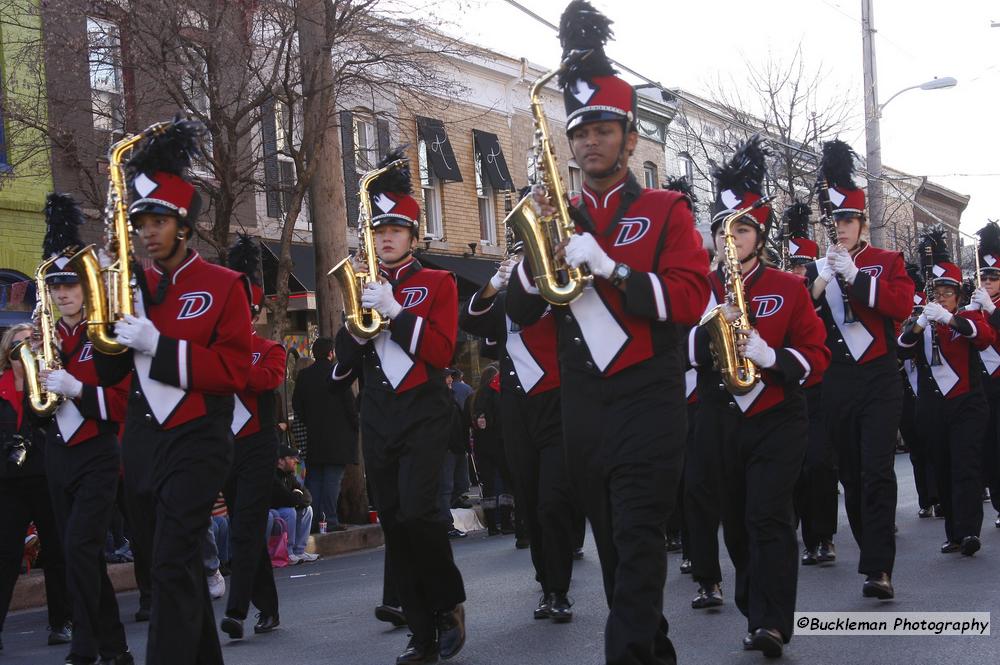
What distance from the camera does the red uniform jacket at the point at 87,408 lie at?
773 centimetres

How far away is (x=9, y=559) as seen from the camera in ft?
29.6

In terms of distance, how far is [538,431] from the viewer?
850 centimetres

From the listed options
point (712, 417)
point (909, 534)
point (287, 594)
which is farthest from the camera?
point (909, 534)

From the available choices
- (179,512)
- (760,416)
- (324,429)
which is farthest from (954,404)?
(179,512)

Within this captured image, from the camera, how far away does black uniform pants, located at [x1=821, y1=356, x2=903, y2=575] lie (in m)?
8.16

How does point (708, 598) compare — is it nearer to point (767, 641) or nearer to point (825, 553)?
point (767, 641)

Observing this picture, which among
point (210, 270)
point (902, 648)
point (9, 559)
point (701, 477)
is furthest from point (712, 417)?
point (9, 559)

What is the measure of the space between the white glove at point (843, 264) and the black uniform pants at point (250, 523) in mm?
3589

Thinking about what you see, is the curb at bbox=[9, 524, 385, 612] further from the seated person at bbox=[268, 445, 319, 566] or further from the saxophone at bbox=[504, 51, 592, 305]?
the saxophone at bbox=[504, 51, 592, 305]

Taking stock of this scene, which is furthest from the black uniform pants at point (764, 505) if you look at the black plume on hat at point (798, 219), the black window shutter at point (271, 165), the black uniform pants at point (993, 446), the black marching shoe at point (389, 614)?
the black window shutter at point (271, 165)

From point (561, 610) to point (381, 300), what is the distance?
235 cm

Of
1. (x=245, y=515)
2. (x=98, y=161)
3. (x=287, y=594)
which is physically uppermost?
(x=98, y=161)

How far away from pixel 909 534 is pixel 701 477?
15.8 ft

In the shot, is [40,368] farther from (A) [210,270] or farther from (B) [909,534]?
(B) [909,534]
